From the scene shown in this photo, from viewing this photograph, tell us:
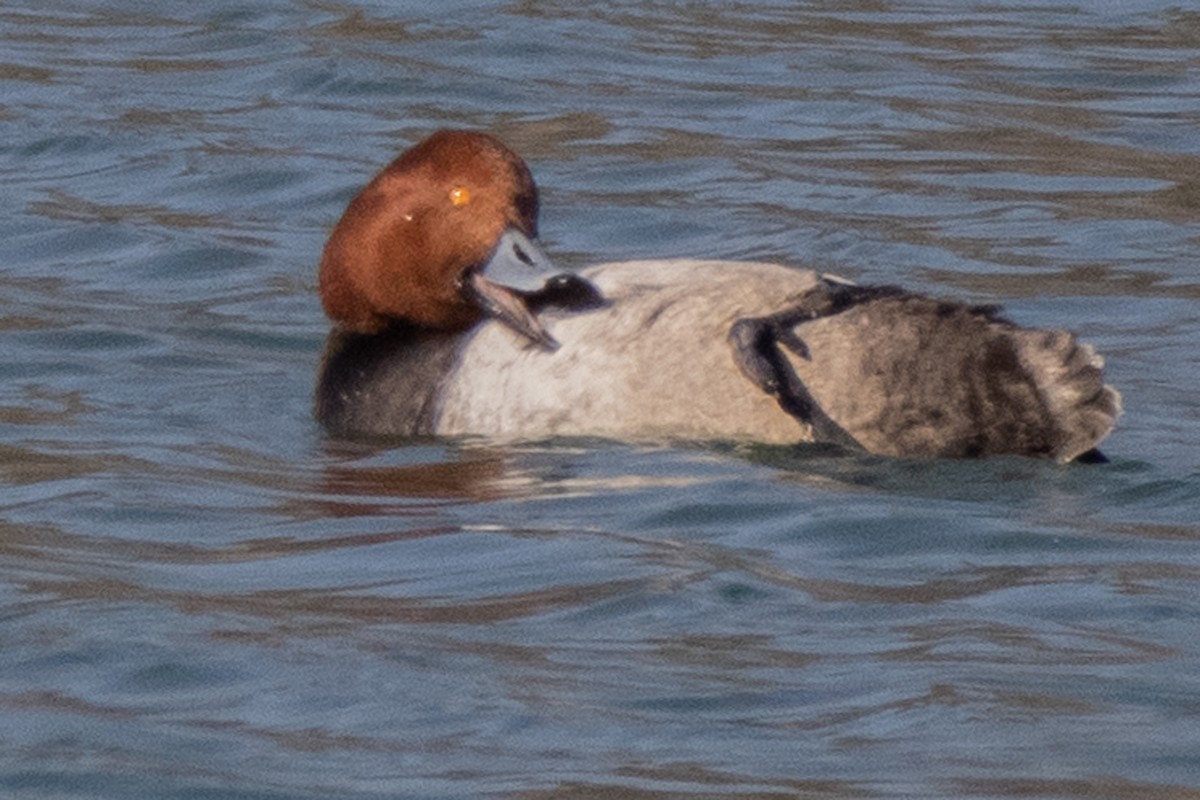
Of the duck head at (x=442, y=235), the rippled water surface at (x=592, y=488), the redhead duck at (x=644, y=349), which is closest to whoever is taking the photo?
the rippled water surface at (x=592, y=488)

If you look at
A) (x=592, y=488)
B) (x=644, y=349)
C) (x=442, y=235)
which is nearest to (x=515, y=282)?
(x=442, y=235)

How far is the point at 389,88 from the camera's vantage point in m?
10.6

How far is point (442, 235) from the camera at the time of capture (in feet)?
20.6

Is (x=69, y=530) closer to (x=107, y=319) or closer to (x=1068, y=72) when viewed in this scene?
(x=107, y=319)

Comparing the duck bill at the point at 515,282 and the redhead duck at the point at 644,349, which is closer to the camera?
the redhead duck at the point at 644,349

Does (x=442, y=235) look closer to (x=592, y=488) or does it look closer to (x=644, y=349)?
(x=644, y=349)

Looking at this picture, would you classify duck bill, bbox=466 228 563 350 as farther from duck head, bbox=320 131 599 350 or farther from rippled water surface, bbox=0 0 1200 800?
rippled water surface, bbox=0 0 1200 800

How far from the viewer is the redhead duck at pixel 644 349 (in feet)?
18.4

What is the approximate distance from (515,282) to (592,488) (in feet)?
1.97

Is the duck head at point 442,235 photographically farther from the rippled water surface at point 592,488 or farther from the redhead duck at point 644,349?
the rippled water surface at point 592,488

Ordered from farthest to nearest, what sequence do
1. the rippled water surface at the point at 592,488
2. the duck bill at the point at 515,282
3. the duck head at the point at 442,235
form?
the duck head at the point at 442,235 < the duck bill at the point at 515,282 < the rippled water surface at the point at 592,488

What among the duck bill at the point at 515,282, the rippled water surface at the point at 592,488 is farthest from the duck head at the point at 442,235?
the rippled water surface at the point at 592,488

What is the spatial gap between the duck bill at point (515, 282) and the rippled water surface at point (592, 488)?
11.7 inches

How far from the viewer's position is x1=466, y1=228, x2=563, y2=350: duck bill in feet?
19.6
